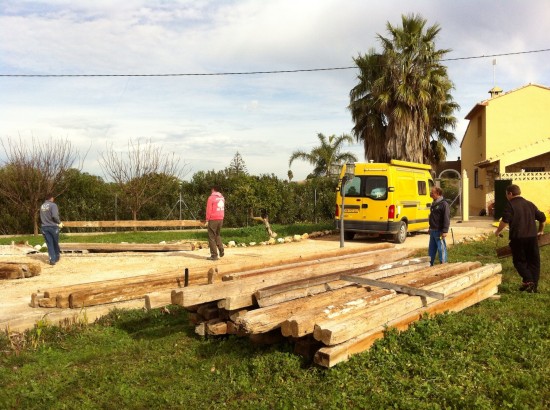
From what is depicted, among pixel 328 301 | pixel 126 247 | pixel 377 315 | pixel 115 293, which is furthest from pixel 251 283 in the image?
pixel 126 247

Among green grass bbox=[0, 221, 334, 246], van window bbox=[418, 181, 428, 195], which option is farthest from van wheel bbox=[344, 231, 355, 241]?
van window bbox=[418, 181, 428, 195]

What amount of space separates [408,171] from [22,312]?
11.4m

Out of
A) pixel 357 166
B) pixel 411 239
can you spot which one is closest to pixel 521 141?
pixel 411 239

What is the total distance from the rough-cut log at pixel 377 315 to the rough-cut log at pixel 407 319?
0.17 feet

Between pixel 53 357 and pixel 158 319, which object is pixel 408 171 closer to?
pixel 158 319

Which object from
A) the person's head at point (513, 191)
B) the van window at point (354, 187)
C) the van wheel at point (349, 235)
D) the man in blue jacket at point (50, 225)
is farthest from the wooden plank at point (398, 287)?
the van wheel at point (349, 235)

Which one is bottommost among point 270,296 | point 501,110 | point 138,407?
point 138,407

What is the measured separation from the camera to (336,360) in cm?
412

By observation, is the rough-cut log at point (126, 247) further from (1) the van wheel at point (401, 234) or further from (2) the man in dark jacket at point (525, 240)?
(2) the man in dark jacket at point (525, 240)

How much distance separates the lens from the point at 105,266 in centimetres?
1112

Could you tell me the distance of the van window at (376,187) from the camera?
13.9 meters

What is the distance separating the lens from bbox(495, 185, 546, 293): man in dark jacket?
707cm

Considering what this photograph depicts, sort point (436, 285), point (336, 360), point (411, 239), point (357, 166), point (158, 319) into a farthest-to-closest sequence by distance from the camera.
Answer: point (411, 239)
point (357, 166)
point (158, 319)
point (436, 285)
point (336, 360)

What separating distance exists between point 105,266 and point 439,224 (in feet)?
23.7
